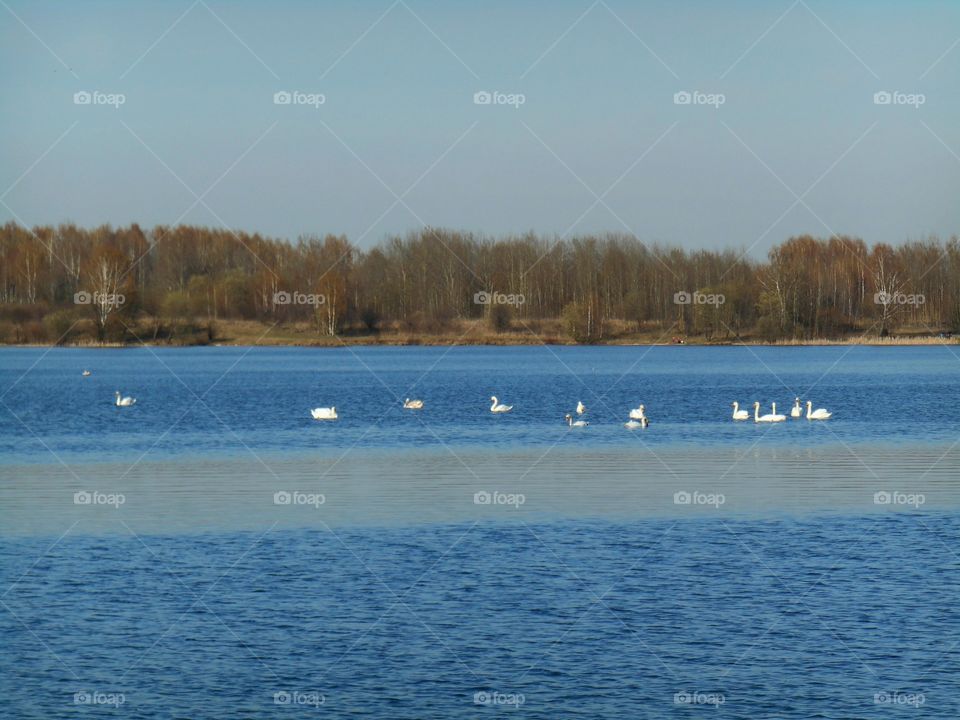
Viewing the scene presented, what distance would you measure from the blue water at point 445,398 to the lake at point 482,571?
1.37ft

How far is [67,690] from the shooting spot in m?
12.9

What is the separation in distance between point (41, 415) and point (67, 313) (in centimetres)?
5501

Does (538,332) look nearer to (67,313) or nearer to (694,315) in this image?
(694,315)

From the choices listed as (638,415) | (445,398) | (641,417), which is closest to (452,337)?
(445,398)

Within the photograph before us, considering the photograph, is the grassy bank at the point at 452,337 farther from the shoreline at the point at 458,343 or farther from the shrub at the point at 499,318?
the shrub at the point at 499,318

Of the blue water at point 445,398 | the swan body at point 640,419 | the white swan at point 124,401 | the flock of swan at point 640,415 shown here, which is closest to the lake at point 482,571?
the blue water at point 445,398

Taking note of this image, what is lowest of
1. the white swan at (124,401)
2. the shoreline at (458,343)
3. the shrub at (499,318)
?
the white swan at (124,401)

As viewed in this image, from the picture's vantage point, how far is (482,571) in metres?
Result: 17.4

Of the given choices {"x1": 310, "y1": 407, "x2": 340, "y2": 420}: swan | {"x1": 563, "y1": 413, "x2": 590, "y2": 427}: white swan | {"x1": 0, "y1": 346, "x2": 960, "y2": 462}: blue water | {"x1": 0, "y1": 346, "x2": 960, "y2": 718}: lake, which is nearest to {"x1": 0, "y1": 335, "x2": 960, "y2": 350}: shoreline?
{"x1": 0, "y1": 346, "x2": 960, "y2": 462}: blue water

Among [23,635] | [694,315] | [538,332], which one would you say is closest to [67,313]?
[538,332]

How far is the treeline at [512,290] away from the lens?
314 feet

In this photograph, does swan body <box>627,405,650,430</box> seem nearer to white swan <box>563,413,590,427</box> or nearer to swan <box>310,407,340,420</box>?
white swan <box>563,413,590,427</box>

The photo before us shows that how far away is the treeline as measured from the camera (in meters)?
95.8

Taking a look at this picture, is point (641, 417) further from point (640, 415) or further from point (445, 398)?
point (445, 398)
